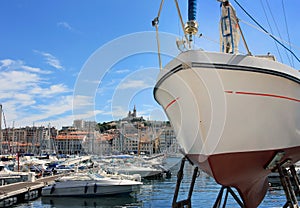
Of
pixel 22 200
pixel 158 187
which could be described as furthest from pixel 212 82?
pixel 158 187

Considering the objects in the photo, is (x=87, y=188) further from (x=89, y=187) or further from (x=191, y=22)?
(x=191, y=22)

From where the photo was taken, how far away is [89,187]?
18422 mm

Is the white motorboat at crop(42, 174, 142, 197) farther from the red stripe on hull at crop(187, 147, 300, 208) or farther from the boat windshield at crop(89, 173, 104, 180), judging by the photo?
the red stripe on hull at crop(187, 147, 300, 208)

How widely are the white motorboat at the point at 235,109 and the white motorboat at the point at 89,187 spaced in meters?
12.4

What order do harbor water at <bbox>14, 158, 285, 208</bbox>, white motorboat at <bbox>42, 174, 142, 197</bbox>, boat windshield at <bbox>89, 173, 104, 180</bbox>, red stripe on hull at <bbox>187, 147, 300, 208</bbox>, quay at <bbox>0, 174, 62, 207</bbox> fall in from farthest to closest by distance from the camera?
boat windshield at <bbox>89, 173, 104, 180</bbox> → white motorboat at <bbox>42, 174, 142, 197</bbox> → harbor water at <bbox>14, 158, 285, 208</bbox> → quay at <bbox>0, 174, 62, 207</bbox> → red stripe on hull at <bbox>187, 147, 300, 208</bbox>

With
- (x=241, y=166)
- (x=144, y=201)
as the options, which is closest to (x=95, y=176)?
(x=144, y=201)

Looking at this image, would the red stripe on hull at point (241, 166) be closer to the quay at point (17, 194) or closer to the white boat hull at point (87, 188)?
the white boat hull at point (87, 188)

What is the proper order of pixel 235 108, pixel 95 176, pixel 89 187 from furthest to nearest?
1. pixel 95 176
2. pixel 89 187
3. pixel 235 108

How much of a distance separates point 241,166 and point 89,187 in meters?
13.6

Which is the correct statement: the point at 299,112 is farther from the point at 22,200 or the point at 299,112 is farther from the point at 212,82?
the point at 22,200

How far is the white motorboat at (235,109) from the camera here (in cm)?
610

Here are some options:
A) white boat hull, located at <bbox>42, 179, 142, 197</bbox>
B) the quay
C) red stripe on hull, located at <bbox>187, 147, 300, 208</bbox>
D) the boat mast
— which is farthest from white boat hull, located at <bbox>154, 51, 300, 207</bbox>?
the quay

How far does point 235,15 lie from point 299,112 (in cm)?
277

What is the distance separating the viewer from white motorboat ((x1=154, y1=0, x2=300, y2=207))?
20.0 ft
